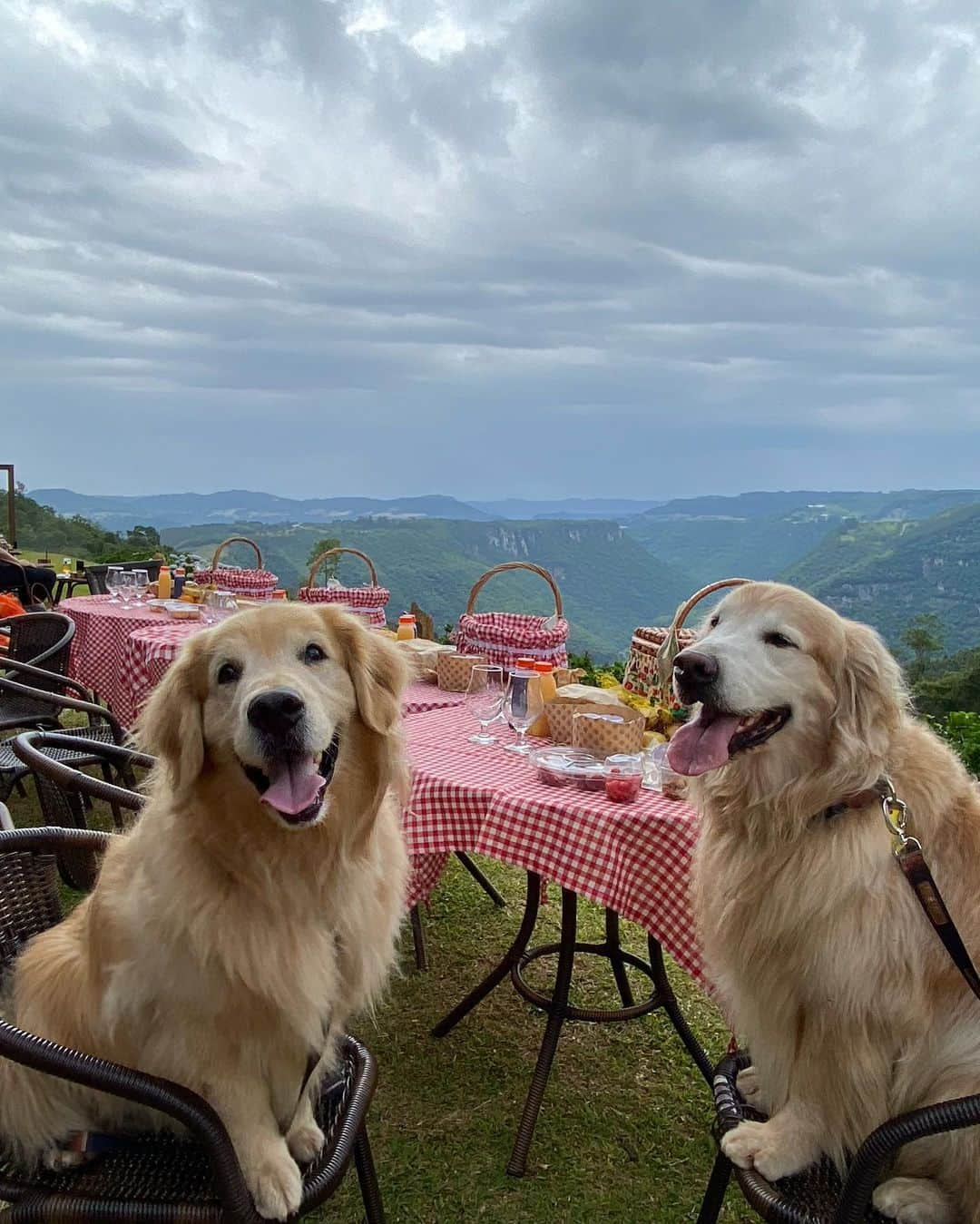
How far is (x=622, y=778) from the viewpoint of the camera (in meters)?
2.45

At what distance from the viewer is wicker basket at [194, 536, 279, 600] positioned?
21.2 feet

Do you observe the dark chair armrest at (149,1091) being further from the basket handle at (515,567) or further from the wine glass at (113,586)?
the wine glass at (113,586)

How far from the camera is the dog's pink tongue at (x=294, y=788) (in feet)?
5.64

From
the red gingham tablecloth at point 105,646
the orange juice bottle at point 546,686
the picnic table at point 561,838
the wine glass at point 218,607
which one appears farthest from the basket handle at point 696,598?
the red gingham tablecloth at point 105,646

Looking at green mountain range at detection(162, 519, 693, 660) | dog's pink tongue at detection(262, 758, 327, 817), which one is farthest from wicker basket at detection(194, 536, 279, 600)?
dog's pink tongue at detection(262, 758, 327, 817)

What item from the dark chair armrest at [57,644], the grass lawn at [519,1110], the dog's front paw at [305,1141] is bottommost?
the grass lawn at [519,1110]

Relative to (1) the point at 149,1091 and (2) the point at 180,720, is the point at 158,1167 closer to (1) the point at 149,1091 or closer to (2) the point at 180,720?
(1) the point at 149,1091

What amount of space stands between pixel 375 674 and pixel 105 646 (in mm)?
4401

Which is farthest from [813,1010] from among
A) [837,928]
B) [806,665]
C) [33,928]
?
[33,928]

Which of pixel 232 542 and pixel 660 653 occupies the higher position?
pixel 232 542

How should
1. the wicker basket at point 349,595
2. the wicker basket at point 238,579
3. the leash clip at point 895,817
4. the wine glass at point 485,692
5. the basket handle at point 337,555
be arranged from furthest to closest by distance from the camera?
the wicker basket at point 238,579 → the basket handle at point 337,555 → the wicker basket at point 349,595 → the wine glass at point 485,692 → the leash clip at point 895,817

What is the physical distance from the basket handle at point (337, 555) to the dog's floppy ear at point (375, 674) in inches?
158

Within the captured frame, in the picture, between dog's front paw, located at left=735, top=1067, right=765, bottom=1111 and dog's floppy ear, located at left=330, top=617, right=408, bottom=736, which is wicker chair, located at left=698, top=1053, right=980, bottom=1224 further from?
dog's floppy ear, located at left=330, top=617, right=408, bottom=736

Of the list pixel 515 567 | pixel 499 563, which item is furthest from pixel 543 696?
pixel 499 563
